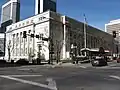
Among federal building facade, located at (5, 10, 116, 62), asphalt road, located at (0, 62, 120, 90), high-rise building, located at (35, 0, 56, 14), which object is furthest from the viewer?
high-rise building, located at (35, 0, 56, 14)

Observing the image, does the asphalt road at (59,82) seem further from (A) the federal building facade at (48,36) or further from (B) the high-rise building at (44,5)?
(B) the high-rise building at (44,5)

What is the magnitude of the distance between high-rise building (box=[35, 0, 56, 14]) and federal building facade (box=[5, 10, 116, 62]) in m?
11.2

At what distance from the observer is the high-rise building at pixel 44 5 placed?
108 m

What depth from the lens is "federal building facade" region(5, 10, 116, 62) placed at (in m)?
89.1

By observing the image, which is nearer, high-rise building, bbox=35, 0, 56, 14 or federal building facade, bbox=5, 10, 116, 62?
federal building facade, bbox=5, 10, 116, 62

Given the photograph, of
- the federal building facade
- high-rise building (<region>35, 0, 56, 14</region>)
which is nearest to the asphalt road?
the federal building facade

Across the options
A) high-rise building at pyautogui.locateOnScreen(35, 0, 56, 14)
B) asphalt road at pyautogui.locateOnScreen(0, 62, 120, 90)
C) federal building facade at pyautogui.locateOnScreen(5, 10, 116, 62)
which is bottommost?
asphalt road at pyautogui.locateOnScreen(0, 62, 120, 90)

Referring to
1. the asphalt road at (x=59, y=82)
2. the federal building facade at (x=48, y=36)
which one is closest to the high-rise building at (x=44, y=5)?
the federal building facade at (x=48, y=36)

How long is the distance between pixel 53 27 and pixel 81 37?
773 inches

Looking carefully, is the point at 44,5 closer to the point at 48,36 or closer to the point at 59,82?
the point at 48,36

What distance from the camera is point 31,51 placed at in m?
97.5

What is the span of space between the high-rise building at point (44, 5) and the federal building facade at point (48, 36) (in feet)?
36.9

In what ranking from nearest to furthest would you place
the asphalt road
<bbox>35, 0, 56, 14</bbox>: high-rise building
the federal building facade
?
the asphalt road, the federal building facade, <bbox>35, 0, 56, 14</bbox>: high-rise building

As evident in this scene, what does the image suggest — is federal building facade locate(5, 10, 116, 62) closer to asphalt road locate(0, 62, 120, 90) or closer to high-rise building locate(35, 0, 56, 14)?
high-rise building locate(35, 0, 56, 14)
